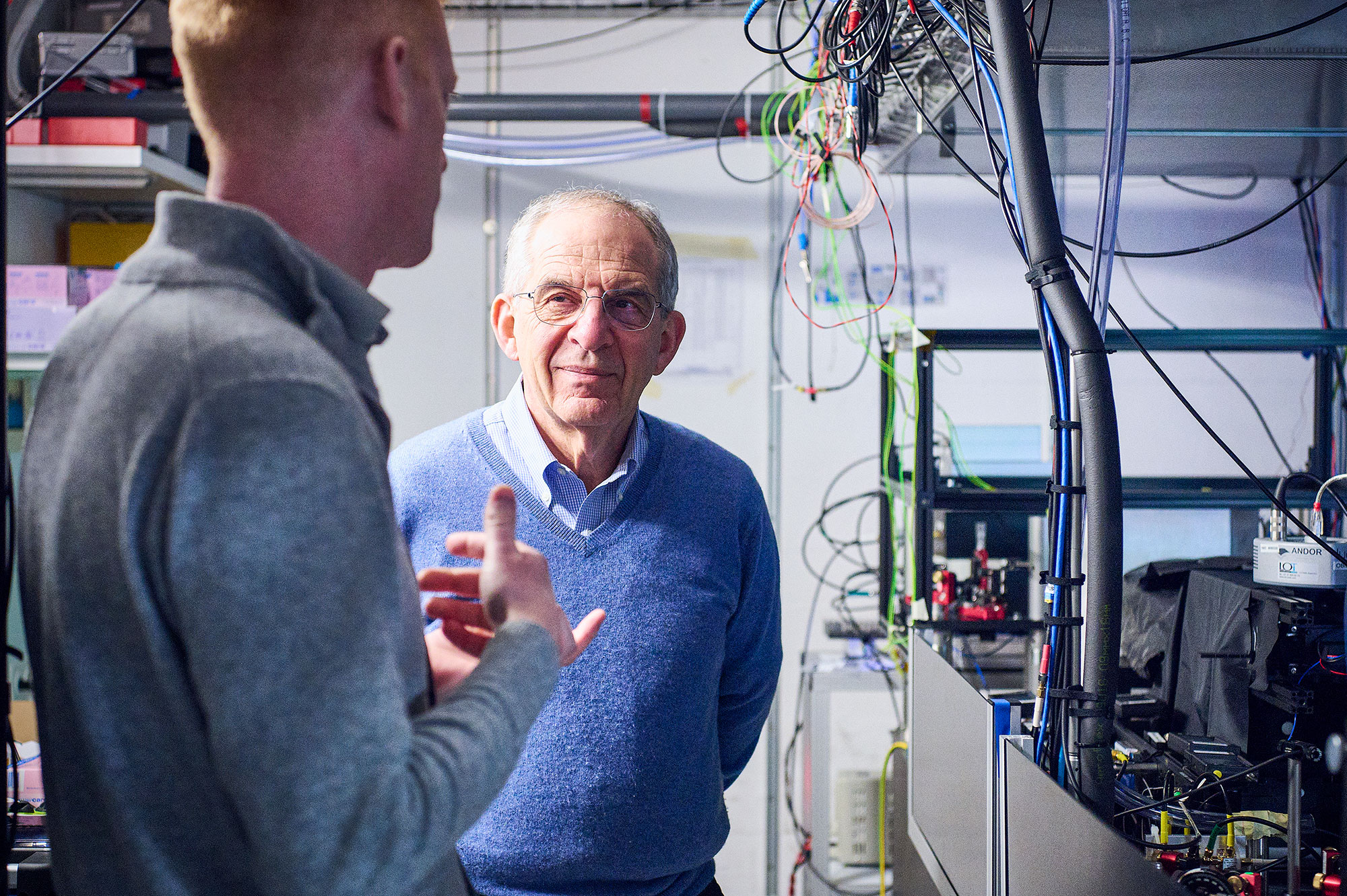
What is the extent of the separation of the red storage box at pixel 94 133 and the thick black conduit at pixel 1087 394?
2.38 metres

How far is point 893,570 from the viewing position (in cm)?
242

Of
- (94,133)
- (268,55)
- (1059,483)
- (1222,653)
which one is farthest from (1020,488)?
(94,133)

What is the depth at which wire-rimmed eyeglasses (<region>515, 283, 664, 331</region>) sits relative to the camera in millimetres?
1421

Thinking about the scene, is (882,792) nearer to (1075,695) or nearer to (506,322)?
(506,322)

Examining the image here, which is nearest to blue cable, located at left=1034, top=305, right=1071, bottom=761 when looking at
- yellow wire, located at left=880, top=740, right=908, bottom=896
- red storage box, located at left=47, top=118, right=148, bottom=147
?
yellow wire, located at left=880, top=740, right=908, bottom=896

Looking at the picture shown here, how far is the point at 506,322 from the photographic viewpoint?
1.52 metres

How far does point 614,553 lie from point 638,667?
0.16 m

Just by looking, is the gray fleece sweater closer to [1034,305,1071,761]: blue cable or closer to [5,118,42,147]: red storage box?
[1034,305,1071,761]: blue cable

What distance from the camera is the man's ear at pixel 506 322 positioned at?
4.94ft

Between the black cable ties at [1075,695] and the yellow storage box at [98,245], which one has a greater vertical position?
the yellow storage box at [98,245]

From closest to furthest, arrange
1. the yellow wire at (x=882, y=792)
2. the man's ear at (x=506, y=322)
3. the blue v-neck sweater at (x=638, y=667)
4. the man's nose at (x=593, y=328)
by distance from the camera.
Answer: the blue v-neck sweater at (x=638, y=667)
the man's nose at (x=593, y=328)
the man's ear at (x=506, y=322)
the yellow wire at (x=882, y=792)

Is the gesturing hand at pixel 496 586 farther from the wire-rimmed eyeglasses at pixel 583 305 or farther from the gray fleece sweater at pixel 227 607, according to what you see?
the wire-rimmed eyeglasses at pixel 583 305

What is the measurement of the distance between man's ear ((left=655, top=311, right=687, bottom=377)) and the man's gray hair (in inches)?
1.1

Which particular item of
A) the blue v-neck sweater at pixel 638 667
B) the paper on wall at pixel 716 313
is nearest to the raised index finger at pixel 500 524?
the blue v-neck sweater at pixel 638 667
